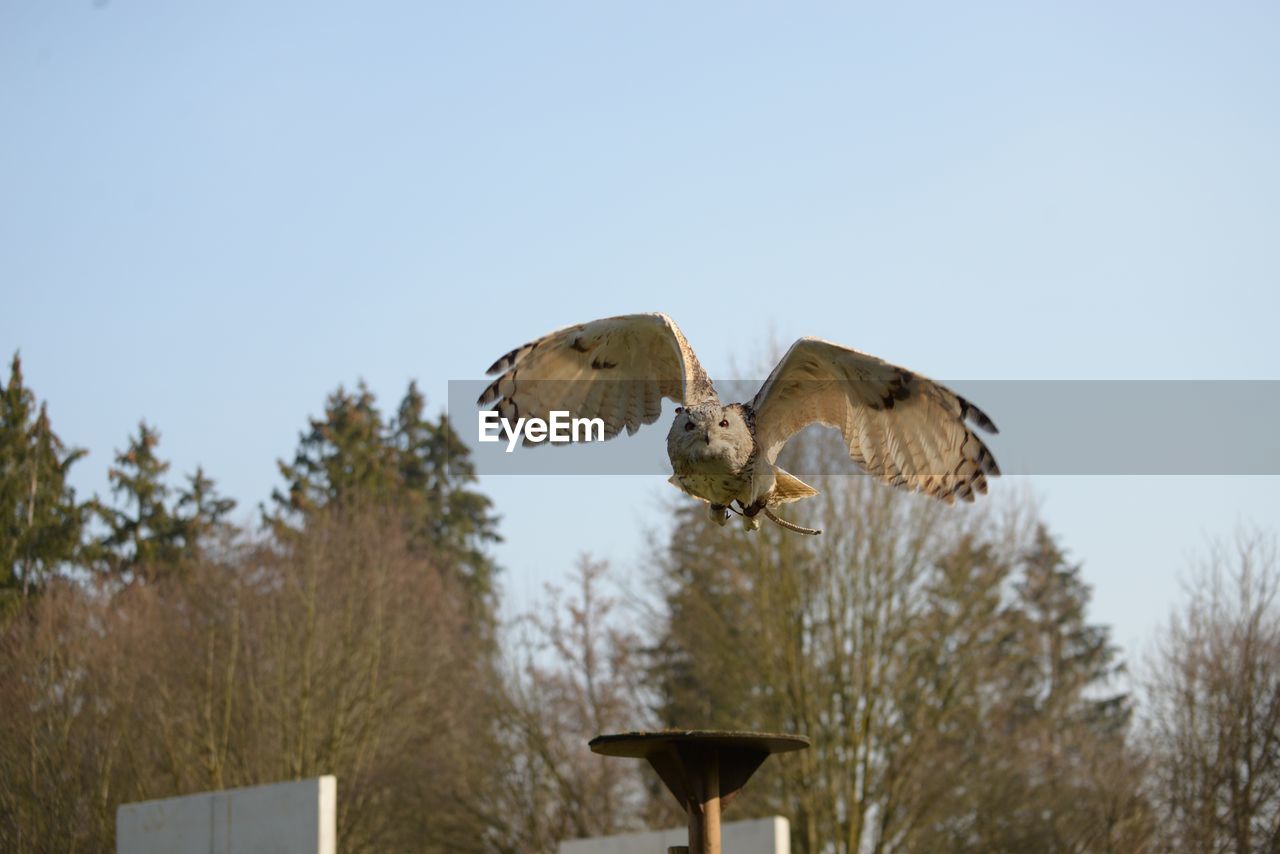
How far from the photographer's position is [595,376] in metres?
10.3

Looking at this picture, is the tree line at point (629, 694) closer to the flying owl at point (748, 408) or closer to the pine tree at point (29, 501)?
the pine tree at point (29, 501)

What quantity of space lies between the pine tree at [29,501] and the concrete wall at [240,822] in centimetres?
1290

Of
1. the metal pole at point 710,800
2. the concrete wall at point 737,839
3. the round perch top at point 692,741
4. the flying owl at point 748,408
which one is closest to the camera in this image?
the flying owl at point 748,408

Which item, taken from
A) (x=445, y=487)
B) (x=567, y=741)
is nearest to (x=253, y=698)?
(x=567, y=741)

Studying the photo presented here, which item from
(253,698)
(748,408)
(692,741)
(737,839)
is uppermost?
(748,408)

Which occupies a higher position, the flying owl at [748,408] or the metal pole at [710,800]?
the flying owl at [748,408]

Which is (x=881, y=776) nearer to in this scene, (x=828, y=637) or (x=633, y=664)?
(x=828, y=637)

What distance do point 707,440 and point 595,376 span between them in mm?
1798

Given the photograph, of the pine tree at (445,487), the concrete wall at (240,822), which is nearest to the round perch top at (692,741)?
the concrete wall at (240,822)

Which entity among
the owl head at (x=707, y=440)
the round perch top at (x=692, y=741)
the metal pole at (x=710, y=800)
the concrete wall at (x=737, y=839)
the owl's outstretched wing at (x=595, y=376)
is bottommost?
the concrete wall at (x=737, y=839)

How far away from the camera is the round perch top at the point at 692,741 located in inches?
370

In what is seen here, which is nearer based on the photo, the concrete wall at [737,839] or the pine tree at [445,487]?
the concrete wall at [737,839]

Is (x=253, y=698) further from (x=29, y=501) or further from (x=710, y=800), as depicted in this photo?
(x=710, y=800)

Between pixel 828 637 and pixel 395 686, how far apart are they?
1006 cm
